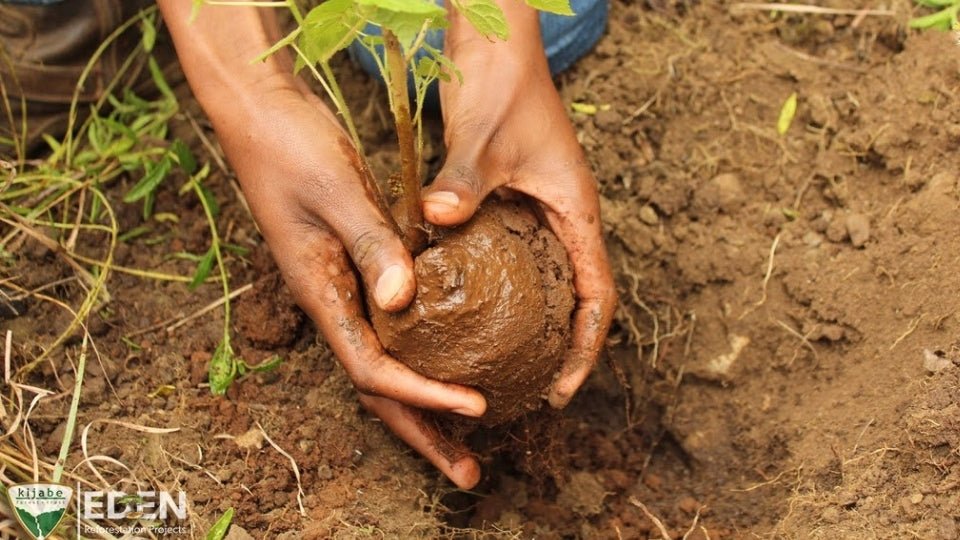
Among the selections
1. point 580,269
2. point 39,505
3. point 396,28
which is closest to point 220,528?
point 39,505

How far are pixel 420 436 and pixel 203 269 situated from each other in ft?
2.19

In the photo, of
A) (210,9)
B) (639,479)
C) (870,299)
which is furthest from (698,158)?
(210,9)

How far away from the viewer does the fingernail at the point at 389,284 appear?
157 cm

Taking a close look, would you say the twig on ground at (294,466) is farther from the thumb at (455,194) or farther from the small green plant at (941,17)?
the small green plant at (941,17)

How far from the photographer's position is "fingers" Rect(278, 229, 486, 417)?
1.66m

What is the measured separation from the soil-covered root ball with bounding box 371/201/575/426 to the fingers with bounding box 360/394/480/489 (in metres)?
0.14

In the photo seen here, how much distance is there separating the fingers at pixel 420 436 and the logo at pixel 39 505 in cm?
59

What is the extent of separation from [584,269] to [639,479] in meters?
0.64

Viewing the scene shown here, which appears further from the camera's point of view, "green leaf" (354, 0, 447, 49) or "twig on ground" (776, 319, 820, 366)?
"twig on ground" (776, 319, 820, 366)

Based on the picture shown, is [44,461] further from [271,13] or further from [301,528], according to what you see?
[271,13]

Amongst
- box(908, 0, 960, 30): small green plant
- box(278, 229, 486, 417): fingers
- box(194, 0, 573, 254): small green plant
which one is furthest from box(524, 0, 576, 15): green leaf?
box(908, 0, 960, 30): small green plant

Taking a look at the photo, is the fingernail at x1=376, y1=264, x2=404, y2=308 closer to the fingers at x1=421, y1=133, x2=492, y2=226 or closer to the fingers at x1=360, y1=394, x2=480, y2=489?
the fingers at x1=421, y1=133, x2=492, y2=226

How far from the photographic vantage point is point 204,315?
207 cm

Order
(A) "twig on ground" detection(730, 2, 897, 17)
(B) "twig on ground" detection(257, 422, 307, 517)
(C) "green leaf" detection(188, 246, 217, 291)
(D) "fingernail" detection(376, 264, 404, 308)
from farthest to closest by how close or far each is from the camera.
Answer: (A) "twig on ground" detection(730, 2, 897, 17) < (C) "green leaf" detection(188, 246, 217, 291) < (B) "twig on ground" detection(257, 422, 307, 517) < (D) "fingernail" detection(376, 264, 404, 308)
